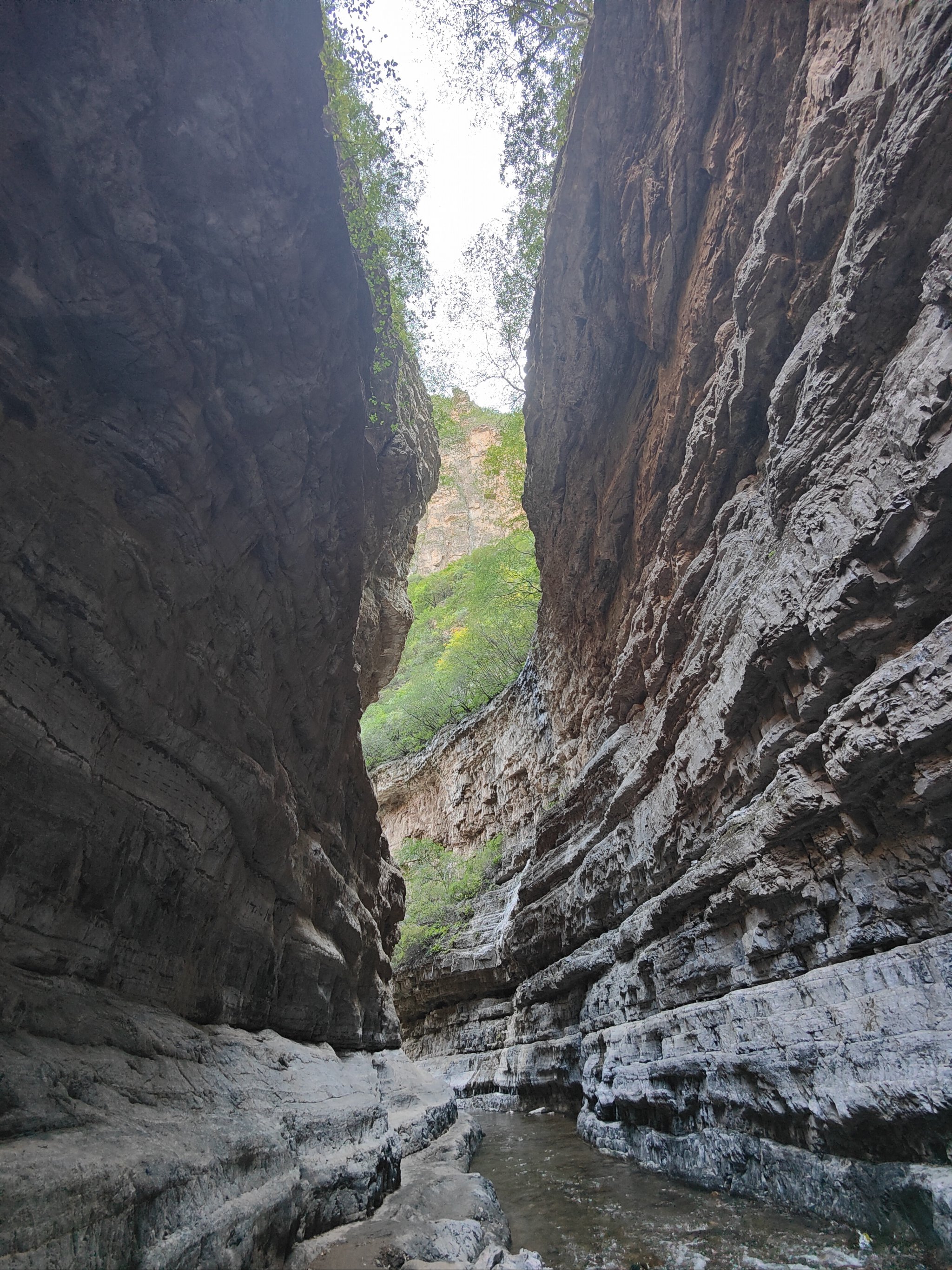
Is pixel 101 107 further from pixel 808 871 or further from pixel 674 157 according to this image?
pixel 674 157

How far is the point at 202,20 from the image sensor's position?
13.6 feet

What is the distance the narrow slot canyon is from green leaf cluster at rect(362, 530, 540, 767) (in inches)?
550

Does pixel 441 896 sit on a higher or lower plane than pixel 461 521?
lower

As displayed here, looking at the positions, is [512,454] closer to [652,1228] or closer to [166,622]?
[166,622]

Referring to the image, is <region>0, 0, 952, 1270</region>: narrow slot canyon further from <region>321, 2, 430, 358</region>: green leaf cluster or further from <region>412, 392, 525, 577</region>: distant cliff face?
<region>412, 392, 525, 577</region>: distant cliff face

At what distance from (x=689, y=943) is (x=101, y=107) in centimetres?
857

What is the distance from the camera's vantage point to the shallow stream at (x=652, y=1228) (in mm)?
3555

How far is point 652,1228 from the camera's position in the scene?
4426mm

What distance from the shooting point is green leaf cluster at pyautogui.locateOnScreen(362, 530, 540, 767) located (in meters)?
23.8

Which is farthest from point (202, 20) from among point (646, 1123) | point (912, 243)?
point (646, 1123)

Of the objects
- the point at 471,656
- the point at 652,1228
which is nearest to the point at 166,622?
the point at 652,1228

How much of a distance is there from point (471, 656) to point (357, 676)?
17321 millimetres

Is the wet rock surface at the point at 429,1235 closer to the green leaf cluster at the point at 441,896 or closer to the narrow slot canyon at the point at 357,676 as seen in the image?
the narrow slot canyon at the point at 357,676

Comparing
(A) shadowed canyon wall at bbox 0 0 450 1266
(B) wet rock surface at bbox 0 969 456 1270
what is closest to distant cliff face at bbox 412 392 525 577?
(A) shadowed canyon wall at bbox 0 0 450 1266
